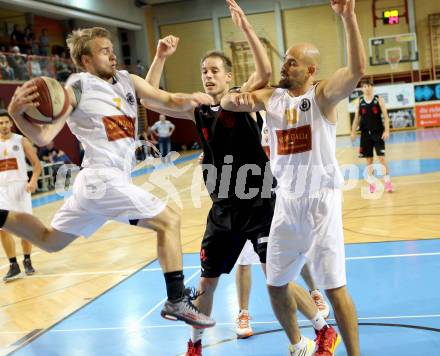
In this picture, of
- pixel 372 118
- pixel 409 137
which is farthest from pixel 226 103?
pixel 409 137

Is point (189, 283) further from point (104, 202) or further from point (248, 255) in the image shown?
point (104, 202)

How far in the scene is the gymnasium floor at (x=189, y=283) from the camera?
5.32m

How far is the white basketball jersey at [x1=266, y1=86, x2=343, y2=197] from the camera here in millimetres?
4121

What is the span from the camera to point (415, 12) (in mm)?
29391

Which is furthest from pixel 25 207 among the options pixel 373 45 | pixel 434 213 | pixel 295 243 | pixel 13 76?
pixel 373 45

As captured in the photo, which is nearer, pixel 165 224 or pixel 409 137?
pixel 165 224

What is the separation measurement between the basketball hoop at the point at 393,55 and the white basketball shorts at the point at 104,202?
26.9 metres

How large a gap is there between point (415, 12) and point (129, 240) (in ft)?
78.1

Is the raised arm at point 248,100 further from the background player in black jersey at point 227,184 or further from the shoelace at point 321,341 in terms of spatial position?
the shoelace at point 321,341

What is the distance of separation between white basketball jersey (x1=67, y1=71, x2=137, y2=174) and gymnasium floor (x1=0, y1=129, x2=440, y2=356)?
1.89 meters

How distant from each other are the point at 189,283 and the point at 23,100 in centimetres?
394

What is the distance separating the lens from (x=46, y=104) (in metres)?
3.80

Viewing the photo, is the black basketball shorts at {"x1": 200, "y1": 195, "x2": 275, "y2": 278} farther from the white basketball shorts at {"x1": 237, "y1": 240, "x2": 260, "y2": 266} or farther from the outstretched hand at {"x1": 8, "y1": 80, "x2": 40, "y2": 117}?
the outstretched hand at {"x1": 8, "y1": 80, "x2": 40, "y2": 117}

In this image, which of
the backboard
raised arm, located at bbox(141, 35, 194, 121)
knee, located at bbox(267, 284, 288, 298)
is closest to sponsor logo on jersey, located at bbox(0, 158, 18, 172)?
raised arm, located at bbox(141, 35, 194, 121)
